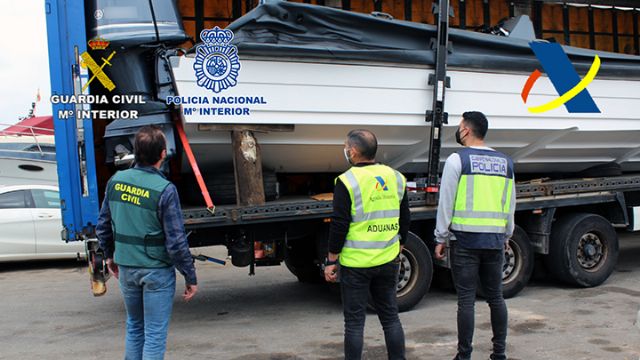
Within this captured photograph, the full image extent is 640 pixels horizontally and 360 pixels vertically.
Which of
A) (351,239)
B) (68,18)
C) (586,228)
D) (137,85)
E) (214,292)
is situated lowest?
(214,292)

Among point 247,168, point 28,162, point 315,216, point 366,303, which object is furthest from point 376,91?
point 28,162

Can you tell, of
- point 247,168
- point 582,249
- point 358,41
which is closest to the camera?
point 247,168

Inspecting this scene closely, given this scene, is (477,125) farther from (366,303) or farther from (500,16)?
(500,16)

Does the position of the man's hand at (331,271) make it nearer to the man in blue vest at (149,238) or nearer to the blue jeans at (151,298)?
the man in blue vest at (149,238)

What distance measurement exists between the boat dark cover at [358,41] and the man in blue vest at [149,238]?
192cm

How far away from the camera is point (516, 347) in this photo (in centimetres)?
487

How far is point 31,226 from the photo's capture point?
9570 mm

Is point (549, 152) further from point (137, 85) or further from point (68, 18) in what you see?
point (68, 18)

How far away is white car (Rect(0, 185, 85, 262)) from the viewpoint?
9.52m

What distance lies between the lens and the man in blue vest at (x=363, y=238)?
3814 mm

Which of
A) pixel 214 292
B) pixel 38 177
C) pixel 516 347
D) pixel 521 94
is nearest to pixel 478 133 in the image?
pixel 516 347

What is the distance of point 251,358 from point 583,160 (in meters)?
4.86

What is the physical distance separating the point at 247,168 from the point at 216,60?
960mm

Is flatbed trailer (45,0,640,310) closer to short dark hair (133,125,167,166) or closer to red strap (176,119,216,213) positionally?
red strap (176,119,216,213)
